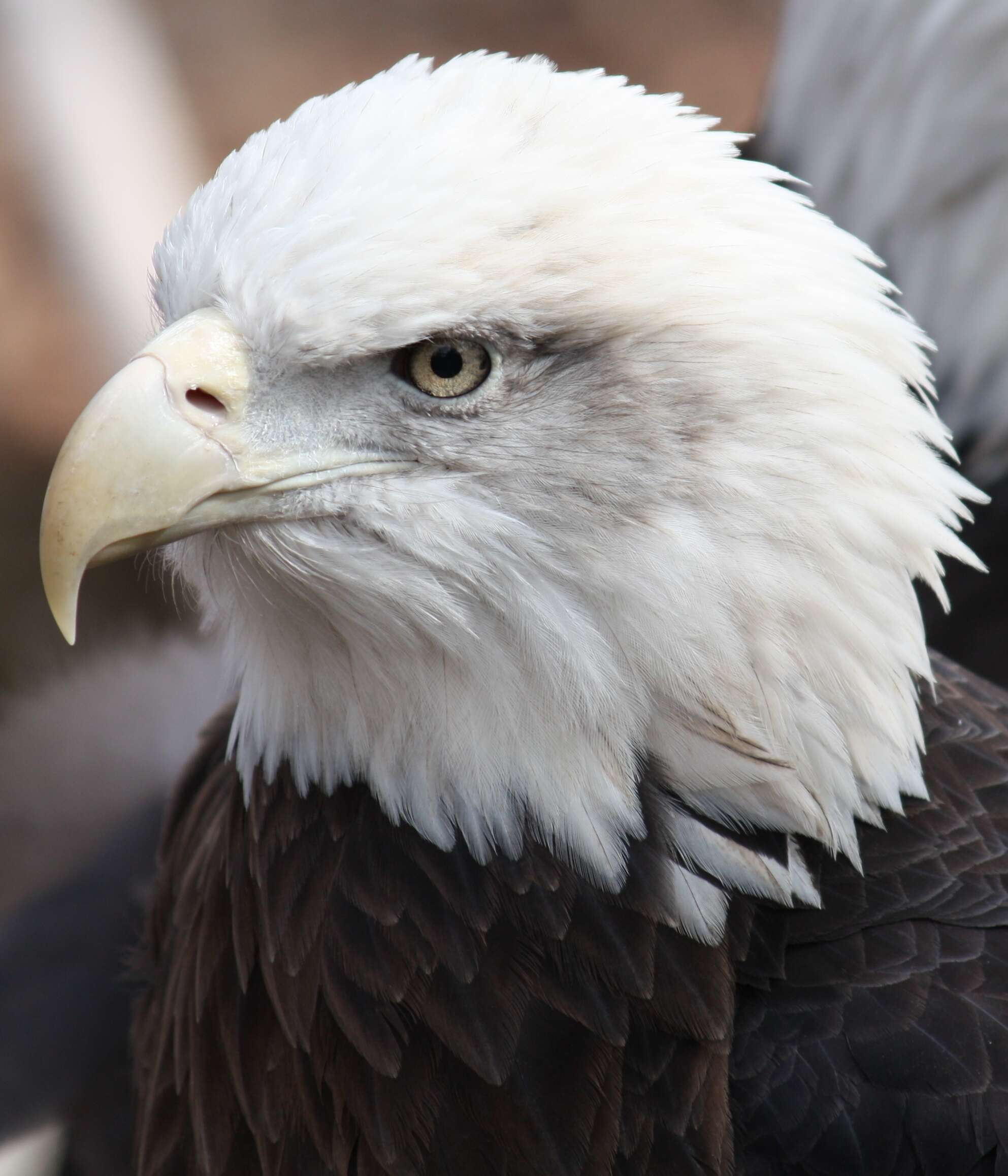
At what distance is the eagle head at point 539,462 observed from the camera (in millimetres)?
805

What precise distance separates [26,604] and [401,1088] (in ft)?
3.51

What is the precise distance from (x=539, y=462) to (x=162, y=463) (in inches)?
10.2

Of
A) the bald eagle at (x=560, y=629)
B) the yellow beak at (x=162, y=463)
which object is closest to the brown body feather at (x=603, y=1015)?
the bald eagle at (x=560, y=629)

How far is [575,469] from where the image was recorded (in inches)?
33.3

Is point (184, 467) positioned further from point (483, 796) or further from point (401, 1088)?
point (401, 1088)

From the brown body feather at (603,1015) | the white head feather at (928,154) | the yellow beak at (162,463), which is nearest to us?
the yellow beak at (162,463)

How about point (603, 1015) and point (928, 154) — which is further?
point (928, 154)

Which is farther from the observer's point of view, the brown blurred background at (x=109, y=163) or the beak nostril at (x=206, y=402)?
the brown blurred background at (x=109, y=163)

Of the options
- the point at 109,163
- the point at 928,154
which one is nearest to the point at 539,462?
the point at 928,154

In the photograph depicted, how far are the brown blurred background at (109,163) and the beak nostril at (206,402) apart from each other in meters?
0.77

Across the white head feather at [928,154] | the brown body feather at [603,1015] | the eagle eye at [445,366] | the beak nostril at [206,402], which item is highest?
the beak nostril at [206,402]

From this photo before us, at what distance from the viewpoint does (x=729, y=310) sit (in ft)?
2.80

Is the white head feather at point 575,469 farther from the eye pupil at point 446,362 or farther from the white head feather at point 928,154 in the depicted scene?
the white head feather at point 928,154

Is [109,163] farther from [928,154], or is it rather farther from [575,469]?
[575,469]
